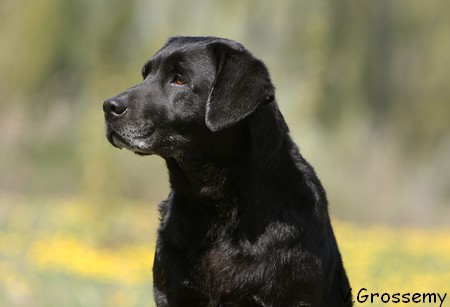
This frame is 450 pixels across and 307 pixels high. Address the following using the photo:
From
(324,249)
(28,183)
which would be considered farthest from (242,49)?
(28,183)

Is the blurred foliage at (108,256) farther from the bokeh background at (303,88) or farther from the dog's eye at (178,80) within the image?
the dog's eye at (178,80)

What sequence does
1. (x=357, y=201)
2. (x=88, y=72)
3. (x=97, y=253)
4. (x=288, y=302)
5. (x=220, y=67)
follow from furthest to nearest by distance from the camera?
1. (x=88, y=72)
2. (x=357, y=201)
3. (x=97, y=253)
4. (x=220, y=67)
5. (x=288, y=302)

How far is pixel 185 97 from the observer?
12.9 feet

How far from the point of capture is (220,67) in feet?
12.8

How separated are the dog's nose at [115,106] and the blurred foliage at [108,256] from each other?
2323 mm

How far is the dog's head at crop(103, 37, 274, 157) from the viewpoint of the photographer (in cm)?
380

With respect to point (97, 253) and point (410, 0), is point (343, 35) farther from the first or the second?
point (97, 253)

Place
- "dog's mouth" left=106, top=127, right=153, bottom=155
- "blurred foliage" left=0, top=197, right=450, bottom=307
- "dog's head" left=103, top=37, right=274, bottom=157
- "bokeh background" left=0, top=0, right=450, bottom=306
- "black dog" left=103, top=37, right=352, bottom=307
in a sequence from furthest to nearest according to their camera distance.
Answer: "bokeh background" left=0, top=0, right=450, bottom=306 < "blurred foliage" left=0, top=197, right=450, bottom=307 < "dog's mouth" left=106, top=127, right=153, bottom=155 < "dog's head" left=103, top=37, right=274, bottom=157 < "black dog" left=103, top=37, right=352, bottom=307

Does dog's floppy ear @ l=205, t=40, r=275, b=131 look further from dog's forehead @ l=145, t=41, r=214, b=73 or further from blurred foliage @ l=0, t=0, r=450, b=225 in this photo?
blurred foliage @ l=0, t=0, r=450, b=225

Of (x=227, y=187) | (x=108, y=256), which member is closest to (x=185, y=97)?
(x=227, y=187)

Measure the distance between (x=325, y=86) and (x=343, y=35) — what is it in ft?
3.14

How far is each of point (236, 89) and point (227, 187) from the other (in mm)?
471

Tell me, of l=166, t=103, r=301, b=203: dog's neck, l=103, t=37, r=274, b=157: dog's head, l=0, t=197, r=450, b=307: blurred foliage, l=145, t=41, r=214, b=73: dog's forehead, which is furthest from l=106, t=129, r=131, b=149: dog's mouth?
l=0, t=197, r=450, b=307: blurred foliage

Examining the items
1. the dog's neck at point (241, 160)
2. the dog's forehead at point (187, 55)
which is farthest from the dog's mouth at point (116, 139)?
the dog's forehead at point (187, 55)
